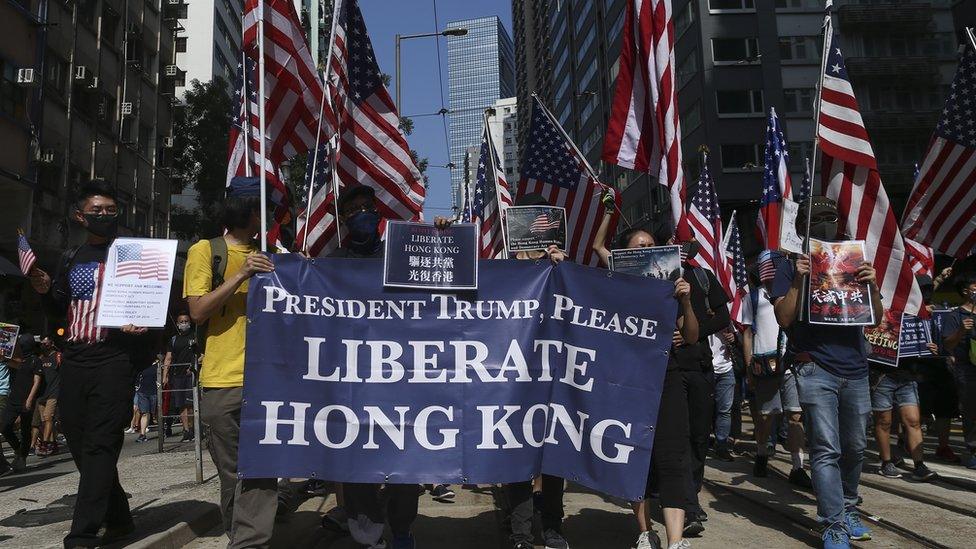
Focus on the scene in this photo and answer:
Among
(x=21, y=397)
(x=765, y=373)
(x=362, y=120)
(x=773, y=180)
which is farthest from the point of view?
(x=773, y=180)

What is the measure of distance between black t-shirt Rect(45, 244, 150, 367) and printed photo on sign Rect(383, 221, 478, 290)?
190 cm

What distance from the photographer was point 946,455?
9320 mm

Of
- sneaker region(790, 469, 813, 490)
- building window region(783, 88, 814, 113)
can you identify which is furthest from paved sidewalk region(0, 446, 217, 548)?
building window region(783, 88, 814, 113)

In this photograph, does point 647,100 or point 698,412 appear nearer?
point 698,412

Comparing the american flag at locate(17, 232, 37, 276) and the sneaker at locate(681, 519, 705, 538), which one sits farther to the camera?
the sneaker at locate(681, 519, 705, 538)

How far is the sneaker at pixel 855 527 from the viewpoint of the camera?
17.7ft

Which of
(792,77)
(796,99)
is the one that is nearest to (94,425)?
(796,99)

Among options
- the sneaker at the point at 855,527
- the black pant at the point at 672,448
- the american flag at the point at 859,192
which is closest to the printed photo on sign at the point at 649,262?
the black pant at the point at 672,448

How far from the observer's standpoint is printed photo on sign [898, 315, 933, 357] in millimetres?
8922

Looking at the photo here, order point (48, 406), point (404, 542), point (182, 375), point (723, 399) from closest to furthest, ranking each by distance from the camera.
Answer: point (404, 542) < point (723, 399) < point (48, 406) < point (182, 375)

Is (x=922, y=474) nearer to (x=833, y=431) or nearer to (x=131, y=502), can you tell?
(x=833, y=431)

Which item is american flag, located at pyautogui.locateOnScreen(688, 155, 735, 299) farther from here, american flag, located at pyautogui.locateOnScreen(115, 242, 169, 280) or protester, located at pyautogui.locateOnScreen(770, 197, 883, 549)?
american flag, located at pyautogui.locateOnScreen(115, 242, 169, 280)

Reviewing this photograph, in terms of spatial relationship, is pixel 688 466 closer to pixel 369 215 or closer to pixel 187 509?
pixel 369 215

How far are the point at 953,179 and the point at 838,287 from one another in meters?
4.13
